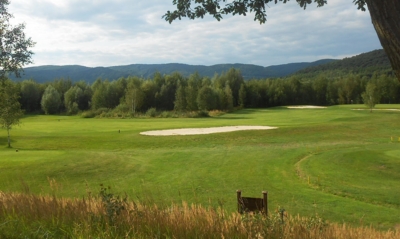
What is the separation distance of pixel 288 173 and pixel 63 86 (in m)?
101

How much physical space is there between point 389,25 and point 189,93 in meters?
79.3

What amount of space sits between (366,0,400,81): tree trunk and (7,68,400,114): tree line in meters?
71.9

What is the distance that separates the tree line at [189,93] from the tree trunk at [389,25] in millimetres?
71910

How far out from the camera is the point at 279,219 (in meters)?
4.68

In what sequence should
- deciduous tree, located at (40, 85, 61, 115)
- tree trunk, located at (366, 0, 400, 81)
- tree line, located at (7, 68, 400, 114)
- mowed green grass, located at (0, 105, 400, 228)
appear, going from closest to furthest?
tree trunk, located at (366, 0, 400, 81) → mowed green grass, located at (0, 105, 400, 228) → tree line, located at (7, 68, 400, 114) → deciduous tree, located at (40, 85, 61, 115)

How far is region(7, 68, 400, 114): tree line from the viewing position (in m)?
82.1

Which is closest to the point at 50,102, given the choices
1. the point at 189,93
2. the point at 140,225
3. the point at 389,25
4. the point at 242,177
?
the point at 189,93

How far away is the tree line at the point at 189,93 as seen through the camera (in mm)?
82125

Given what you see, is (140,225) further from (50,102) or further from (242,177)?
(50,102)

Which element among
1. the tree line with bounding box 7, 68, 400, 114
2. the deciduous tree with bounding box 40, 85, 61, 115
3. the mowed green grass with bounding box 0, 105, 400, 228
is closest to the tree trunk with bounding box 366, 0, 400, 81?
the mowed green grass with bounding box 0, 105, 400, 228

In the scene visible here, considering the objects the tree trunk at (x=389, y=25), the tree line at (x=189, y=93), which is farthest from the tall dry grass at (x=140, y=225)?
the tree line at (x=189, y=93)

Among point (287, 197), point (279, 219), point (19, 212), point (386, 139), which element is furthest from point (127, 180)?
point (386, 139)

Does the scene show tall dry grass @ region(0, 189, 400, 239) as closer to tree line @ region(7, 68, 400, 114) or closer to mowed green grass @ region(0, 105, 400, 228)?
mowed green grass @ region(0, 105, 400, 228)

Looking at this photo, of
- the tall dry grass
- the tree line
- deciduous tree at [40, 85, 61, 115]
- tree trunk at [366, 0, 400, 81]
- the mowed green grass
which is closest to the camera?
tree trunk at [366, 0, 400, 81]
